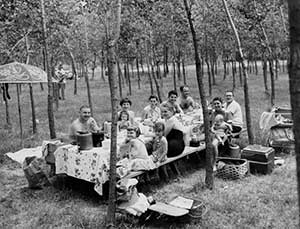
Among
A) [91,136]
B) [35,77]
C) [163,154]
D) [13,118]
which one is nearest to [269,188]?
[163,154]

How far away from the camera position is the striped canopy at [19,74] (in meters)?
8.38

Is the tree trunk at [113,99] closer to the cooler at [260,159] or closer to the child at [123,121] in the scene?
the child at [123,121]

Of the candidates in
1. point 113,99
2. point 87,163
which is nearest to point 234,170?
point 87,163

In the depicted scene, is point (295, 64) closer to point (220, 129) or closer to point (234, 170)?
point (234, 170)

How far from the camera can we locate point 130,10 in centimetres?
1366

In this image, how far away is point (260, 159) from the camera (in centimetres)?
688

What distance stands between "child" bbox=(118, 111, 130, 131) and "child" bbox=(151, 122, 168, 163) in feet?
4.55

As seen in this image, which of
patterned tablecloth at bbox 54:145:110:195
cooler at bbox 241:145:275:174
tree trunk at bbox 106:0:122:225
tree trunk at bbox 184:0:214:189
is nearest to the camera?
tree trunk at bbox 106:0:122:225

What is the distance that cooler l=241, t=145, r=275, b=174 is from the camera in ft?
22.3

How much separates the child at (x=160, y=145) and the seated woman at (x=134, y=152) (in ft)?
0.84

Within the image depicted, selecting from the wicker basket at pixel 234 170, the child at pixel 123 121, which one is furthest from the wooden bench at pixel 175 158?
the child at pixel 123 121

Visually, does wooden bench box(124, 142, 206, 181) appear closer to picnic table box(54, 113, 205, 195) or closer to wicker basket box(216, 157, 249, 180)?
picnic table box(54, 113, 205, 195)

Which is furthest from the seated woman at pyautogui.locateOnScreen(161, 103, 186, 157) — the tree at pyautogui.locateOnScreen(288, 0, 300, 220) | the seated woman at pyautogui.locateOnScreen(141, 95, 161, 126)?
the tree at pyautogui.locateOnScreen(288, 0, 300, 220)

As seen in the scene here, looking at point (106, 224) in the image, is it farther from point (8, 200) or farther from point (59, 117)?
point (59, 117)
